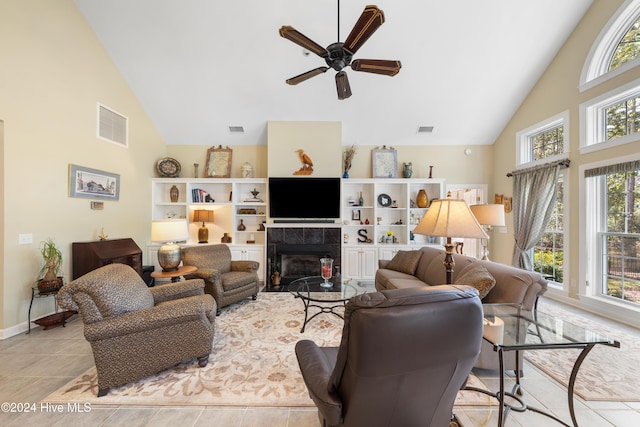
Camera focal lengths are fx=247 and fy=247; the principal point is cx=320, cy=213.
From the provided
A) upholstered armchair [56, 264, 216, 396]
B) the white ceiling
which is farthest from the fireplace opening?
upholstered armchair [56, 264, 216, 396]

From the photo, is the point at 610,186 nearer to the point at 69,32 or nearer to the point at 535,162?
the point at 535,162

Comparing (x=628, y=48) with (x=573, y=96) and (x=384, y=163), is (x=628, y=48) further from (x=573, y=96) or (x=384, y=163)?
(x=384, y=163)

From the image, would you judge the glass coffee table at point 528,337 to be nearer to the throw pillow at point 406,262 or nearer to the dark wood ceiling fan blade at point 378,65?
the throw pillow at point 406,262

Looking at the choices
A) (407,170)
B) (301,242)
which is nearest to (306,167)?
(301,242)

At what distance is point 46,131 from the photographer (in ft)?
10.5

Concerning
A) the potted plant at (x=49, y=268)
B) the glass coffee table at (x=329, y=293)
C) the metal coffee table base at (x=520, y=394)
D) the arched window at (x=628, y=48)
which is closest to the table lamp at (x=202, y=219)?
the potted plant at (x=49, y=268)

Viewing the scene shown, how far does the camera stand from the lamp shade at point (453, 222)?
191cm

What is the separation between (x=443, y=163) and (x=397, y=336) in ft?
18.5

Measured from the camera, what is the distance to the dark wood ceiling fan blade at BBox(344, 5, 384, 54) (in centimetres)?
190

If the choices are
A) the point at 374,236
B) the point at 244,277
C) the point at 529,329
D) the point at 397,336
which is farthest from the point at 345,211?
the point at 397,336

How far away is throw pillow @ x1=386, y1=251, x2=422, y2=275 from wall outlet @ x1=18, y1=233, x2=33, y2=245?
4.87 metres

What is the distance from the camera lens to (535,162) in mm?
4578

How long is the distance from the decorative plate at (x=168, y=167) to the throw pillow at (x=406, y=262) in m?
4.81

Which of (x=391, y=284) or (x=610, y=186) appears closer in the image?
(x=391, y=284)
